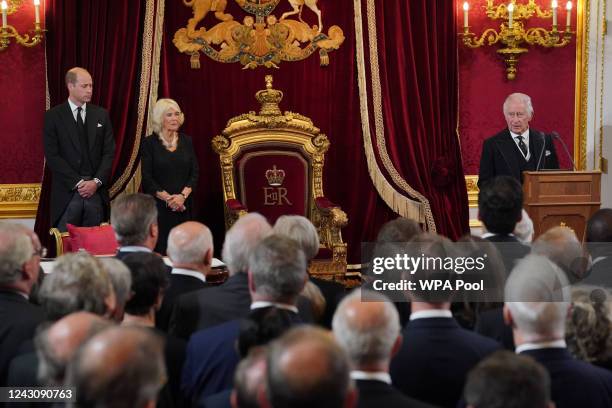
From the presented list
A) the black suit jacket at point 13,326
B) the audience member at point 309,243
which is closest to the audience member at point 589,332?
the audience member at point 309,243

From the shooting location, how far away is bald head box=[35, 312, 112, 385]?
6.94ft

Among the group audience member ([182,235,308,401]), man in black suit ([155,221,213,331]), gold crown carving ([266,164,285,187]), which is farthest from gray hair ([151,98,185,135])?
audience member ([182,235,308,401])

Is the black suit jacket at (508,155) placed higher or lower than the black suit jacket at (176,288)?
higher

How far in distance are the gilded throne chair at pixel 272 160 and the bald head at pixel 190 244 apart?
3.20m

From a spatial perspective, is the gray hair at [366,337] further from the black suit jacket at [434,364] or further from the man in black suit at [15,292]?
the man in black suit at [15,292]

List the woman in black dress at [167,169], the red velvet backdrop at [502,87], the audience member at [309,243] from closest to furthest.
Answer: the audience member at [309,243] < the woman in black dress at [167,169] < the red velvet backdrop at [502,87]

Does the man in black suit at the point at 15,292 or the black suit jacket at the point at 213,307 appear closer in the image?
the man in black suit at the point at 15,292

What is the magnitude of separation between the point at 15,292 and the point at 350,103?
14.9 ft

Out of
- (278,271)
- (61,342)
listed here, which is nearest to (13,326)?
(278,271)

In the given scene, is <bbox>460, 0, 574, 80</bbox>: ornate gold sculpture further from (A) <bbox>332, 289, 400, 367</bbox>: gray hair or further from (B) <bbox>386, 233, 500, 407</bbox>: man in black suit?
(A) <bbox>332, 289, 400, 367</bbox>: gray hair

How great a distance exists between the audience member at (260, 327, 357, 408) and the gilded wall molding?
18.3ft

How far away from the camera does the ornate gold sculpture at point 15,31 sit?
671 cm

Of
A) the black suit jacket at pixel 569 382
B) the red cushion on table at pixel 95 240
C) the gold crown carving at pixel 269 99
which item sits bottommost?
the black suit jacket at pixel 569 382

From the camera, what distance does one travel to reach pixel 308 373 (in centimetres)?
176
